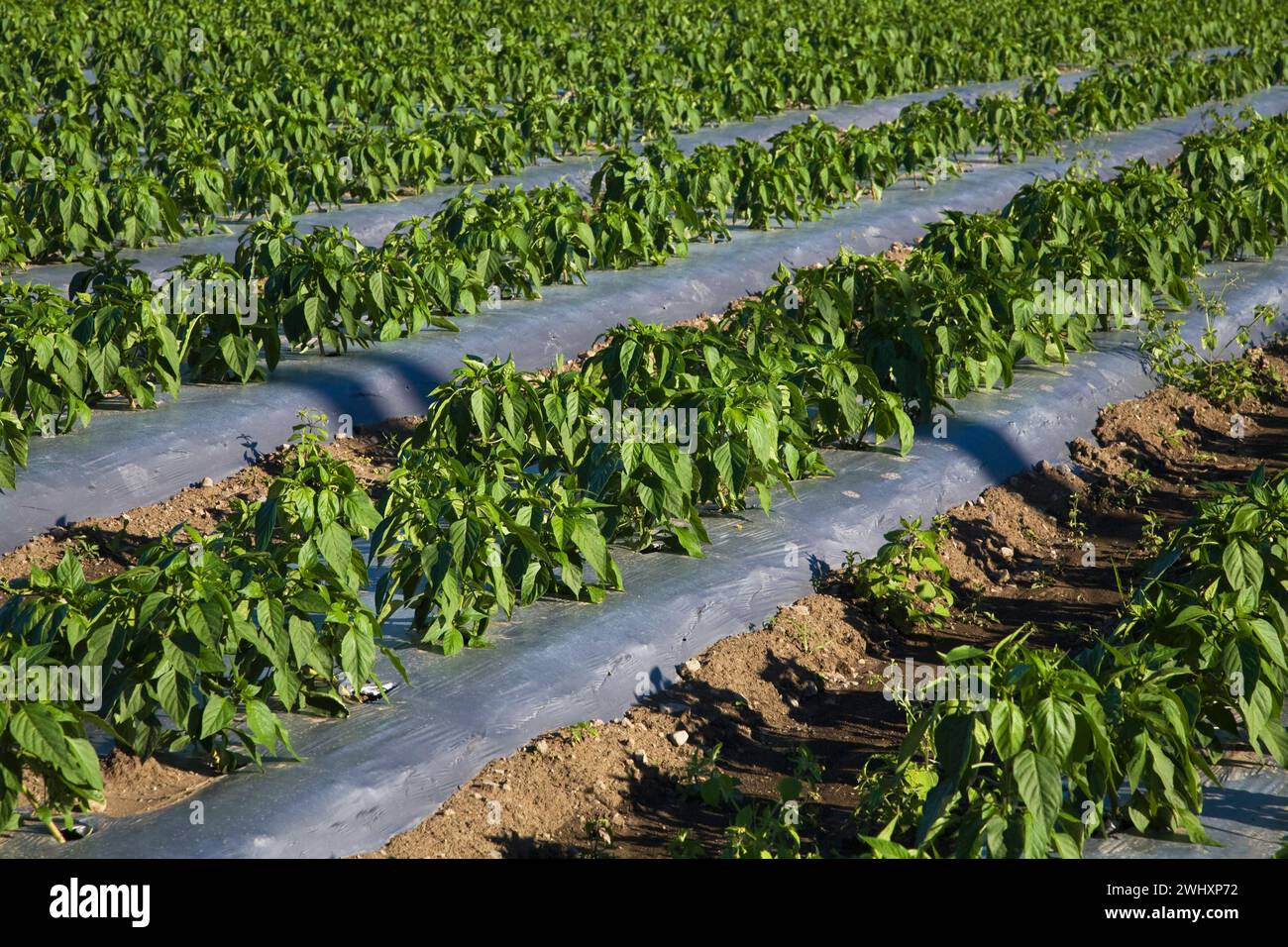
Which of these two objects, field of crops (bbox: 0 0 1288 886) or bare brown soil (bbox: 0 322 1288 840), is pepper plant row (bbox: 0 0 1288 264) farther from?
bare brown soil (bbox: 0 322 1288 840)

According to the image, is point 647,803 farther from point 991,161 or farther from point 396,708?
point 991,161

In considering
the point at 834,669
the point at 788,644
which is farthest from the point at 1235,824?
the point at 788,644

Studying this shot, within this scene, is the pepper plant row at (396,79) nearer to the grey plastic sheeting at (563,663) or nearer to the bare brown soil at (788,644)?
the bare brown soil at (788,644)

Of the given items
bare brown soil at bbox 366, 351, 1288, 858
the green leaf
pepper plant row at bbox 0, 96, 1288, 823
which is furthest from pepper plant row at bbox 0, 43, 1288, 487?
the green leaf

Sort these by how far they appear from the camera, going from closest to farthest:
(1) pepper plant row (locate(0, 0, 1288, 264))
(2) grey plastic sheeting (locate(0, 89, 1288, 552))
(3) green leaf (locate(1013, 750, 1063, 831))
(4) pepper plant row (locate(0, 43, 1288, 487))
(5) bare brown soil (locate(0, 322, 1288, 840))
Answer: (3) green leaf (locate(1013, 750, 1063, 831)) → (5) bare brown soil (locate(0, 322, 1288, 840)) → (2) grey plastic sheeting (locate(0, 89, 1288, 552)) → (4) pepper plant row (locate(0, 43, 1288, 487)) → (1) pepper plant row (locate(0, 0, 1288, 264))

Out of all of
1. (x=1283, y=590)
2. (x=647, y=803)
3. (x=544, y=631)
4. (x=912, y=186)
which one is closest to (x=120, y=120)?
(x=912, y=186)

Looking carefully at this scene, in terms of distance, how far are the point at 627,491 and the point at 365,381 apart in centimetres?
248

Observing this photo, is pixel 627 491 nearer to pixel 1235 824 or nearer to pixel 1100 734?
pixel 1100 734

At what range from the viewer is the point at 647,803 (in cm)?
456

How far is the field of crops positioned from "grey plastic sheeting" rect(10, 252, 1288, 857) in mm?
17

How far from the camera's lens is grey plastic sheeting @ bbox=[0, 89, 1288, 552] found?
6.19 meters

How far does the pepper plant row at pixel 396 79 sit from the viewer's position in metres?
9.50

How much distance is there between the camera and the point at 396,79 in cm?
1310

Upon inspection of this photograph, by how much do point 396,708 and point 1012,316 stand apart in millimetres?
4107
